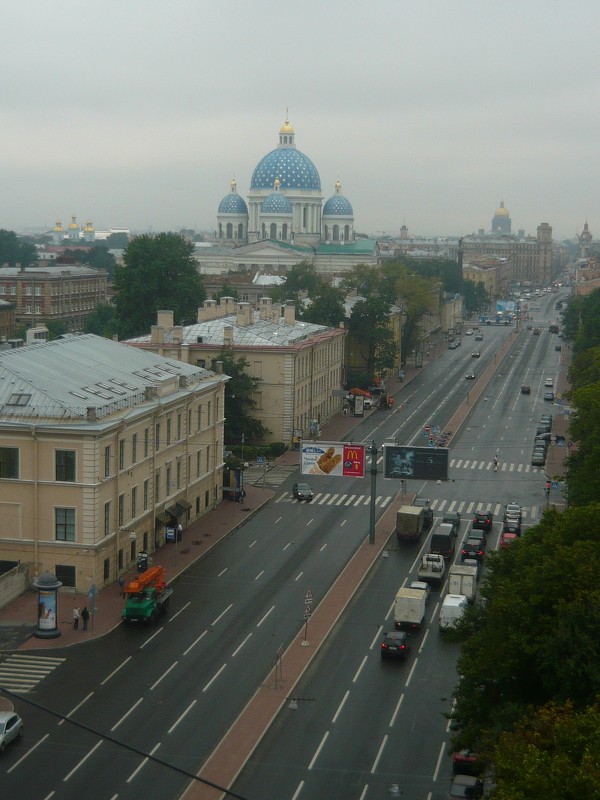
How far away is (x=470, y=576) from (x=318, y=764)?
16.1 m

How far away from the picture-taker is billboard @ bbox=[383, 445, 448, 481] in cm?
5669

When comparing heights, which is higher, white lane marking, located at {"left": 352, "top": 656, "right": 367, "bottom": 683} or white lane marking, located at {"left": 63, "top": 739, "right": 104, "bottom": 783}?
white lane marking, located at {"left": 63, "top": 739, "right": 104, "bottom": 783}

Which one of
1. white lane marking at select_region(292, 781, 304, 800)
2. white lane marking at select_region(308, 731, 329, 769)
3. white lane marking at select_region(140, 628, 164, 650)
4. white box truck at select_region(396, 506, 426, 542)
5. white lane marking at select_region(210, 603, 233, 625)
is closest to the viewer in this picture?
white lane marking at select_region(292, 781, 304, 800)

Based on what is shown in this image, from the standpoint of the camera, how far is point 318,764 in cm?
3384

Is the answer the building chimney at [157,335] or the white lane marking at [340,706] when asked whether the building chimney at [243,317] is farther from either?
the white lane marking at [340,706]

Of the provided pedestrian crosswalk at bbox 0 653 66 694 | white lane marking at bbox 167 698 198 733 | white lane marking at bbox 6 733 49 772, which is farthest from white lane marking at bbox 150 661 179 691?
white lane marking at bbox 6 733 49 772

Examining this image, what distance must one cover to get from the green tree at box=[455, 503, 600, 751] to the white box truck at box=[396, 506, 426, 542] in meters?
23.3

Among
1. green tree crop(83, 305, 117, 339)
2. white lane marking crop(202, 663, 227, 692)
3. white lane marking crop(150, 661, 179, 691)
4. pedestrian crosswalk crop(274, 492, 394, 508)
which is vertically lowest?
white lane marking crop(202, 663, 227, 692)

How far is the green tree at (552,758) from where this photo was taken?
2144 cm

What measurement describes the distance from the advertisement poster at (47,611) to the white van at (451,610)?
13.4m

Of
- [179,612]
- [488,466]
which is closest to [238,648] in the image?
[179,612]

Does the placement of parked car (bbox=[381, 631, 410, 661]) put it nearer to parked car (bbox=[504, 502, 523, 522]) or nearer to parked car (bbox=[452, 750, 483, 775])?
parked car (bbox=[452, 750, 483, 775])

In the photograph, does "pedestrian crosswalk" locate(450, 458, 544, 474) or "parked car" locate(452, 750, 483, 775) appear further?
"pedestrian crosswalk" locate(450, 458, 544, 474)

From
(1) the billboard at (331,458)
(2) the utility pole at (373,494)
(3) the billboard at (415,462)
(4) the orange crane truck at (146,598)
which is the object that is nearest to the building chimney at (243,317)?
(2) the utility pole at (373,494)
